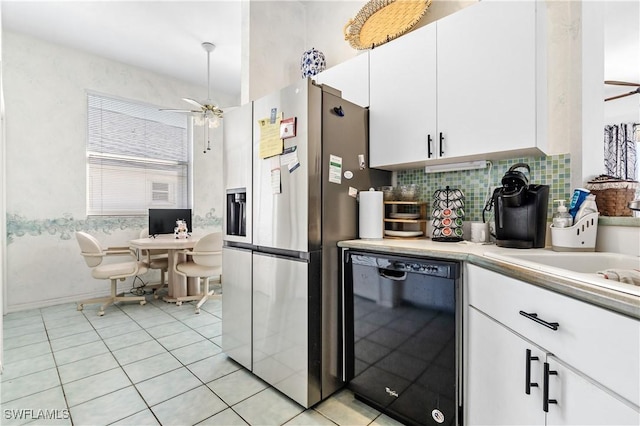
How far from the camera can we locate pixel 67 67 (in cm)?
365

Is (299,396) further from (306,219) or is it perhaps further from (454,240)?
(454,240)

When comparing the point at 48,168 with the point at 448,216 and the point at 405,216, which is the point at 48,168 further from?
the point at 448,216

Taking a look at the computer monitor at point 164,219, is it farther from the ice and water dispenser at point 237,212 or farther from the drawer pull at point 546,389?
the drawer pull at point 546,389

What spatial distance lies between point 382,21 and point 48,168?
395cm

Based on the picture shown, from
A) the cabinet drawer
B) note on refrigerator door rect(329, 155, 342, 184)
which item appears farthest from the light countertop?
note on refrigerator door rect(329, 155, 342, 184)

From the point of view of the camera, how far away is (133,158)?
4191 mm

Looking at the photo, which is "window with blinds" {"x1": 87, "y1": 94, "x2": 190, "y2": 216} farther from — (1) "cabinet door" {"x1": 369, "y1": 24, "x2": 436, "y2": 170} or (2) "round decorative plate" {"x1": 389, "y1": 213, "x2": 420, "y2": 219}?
(2) "round decorative plate" {"x1": 389, "y1": 213, "x2": 420, "y2": 219}

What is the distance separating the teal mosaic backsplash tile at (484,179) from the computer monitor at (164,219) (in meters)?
3.23

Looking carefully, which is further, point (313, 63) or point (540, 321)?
point (313, 63)

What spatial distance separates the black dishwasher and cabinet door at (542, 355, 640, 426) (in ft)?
1.46

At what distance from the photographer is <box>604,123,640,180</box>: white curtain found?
1521 mm

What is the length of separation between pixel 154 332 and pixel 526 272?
2.91m

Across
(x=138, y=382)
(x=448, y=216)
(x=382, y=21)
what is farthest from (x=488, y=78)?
(x=138, y=382)

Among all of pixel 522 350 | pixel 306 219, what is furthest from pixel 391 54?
pixel 522 350
